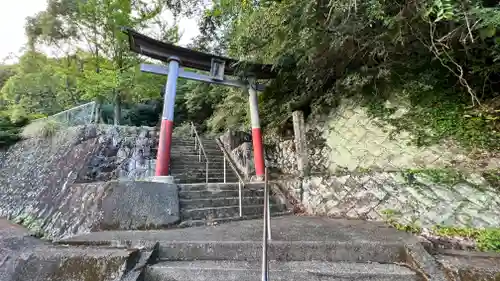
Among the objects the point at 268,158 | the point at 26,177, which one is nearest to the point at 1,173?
the point at 26,177

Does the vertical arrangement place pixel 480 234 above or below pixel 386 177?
below

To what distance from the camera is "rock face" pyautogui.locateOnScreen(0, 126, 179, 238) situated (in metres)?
3.42

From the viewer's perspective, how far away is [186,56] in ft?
17.9

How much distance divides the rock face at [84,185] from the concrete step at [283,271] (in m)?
1.32

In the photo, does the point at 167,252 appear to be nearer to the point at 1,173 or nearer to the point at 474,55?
the point at 474,55

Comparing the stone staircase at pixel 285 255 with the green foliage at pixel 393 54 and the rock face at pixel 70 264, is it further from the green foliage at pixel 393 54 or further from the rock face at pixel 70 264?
the green foliage at pixel 393 54

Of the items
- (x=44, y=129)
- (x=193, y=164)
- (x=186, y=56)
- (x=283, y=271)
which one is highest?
(x=186, y=56)

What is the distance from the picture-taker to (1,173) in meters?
7.36

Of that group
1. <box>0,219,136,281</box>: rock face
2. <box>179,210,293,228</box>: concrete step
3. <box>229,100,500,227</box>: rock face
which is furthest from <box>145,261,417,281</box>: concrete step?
<box>229,100,500,227</box>: rock face

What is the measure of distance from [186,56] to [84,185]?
10.5ft

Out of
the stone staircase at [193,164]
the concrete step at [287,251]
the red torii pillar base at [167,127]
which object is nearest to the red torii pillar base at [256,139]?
the stone staircase at [193,164]

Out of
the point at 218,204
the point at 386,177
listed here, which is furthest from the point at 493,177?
the point at 218,204

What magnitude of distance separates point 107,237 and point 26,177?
5.61 meters

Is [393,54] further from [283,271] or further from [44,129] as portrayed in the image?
[44,129]
